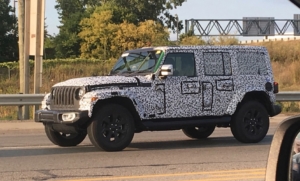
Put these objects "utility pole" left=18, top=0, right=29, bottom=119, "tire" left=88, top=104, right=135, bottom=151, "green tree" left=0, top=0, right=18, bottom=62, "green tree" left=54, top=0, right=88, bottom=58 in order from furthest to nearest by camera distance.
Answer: "green tree" left=54, top=0, right=88, bottom=58
"green tree" left=0, top=0, right=18, bottom=62
"utility pole" left=18, top=0, right=29, bottom=119
"tire" left=88, top=104, right=135, bottom=151

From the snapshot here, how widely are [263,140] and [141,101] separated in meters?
3.29

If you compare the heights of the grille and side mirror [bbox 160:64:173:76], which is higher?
side mirror [bbox 160:64:173:76]

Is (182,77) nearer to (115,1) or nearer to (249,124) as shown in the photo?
(249,124)

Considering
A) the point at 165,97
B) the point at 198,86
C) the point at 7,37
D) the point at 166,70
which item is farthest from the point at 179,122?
the point at 7,37

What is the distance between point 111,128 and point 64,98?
103 cm

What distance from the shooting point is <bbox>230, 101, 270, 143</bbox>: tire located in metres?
12.6

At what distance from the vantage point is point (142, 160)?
10.2m

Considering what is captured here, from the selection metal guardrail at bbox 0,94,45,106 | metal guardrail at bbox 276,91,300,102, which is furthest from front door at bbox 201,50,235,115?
metal guardrail at bbox 276,91,300,102

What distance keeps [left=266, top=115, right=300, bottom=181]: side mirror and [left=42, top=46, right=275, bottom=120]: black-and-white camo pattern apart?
7800mm

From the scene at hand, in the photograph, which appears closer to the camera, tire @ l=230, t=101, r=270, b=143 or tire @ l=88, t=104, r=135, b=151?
tire @ l=88, t=104, r=135, b=151

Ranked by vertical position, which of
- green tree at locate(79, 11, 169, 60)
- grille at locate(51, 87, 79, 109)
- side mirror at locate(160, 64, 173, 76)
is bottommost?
grille at locate(51, 87, 79, 109)

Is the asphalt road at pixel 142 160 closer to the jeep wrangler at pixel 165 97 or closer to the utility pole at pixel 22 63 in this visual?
the jeep wrangler at pixel 165 97

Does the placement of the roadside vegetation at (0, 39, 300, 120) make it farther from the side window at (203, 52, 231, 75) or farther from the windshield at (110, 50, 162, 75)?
the side window at (203, 52, 231, 75)

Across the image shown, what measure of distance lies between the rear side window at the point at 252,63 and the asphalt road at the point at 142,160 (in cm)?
146
